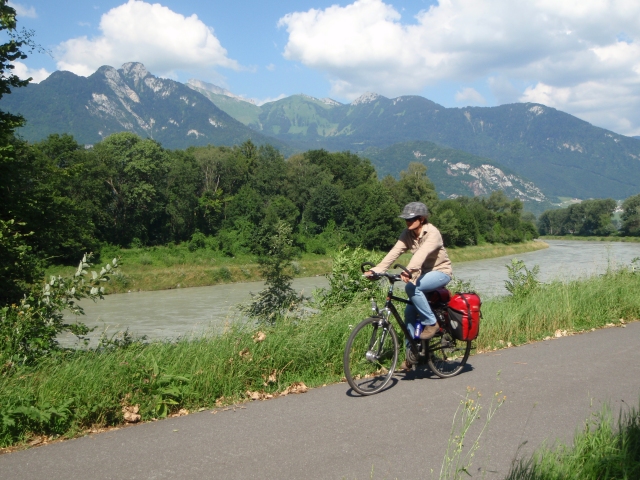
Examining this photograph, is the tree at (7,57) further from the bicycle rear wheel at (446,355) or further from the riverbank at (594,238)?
the riverbank at (594,238)

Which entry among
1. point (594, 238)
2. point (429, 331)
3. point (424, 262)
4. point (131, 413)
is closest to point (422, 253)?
point (424, 262)

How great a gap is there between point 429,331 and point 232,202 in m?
64.2

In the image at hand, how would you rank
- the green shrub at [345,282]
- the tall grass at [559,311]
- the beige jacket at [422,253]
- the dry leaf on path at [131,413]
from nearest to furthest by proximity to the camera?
the dry leaf on path at [131,413]
the beige jacket at [422,253]
the tall grass at [559,311]
the green shrub at [345,282]

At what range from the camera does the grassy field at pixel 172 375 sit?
14.0ft

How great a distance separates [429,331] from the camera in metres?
5.94

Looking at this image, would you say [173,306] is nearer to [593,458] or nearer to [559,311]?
[559,311]

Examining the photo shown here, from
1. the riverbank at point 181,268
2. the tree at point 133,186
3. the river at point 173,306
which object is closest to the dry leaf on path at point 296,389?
the river at point 173,306

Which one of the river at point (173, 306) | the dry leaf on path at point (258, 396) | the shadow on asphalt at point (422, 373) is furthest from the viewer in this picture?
the river at point (173, 306)

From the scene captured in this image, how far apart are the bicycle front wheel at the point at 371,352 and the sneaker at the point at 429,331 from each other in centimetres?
34

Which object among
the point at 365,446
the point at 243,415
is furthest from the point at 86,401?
the point at 365,446

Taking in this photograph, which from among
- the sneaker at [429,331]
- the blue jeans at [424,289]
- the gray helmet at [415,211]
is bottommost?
the sneaker at [429,331]

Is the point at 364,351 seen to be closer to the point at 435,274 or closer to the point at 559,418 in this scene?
the point at 435,274

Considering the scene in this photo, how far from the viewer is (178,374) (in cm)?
504

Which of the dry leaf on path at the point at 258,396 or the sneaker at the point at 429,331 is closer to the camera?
the dry leaf on path at the point at 258,396
